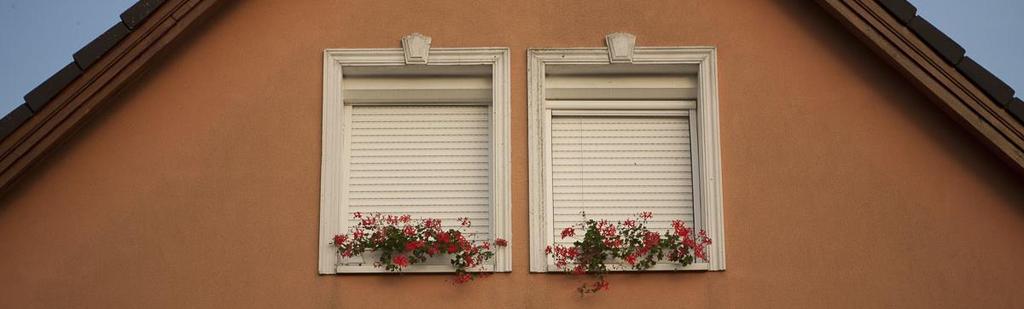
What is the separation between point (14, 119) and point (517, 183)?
121 inches

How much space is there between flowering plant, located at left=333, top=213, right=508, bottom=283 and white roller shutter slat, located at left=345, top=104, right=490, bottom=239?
13.9 inches

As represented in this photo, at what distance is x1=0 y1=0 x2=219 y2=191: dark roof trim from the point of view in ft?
36.2

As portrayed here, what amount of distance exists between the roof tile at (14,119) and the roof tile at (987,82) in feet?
18.4

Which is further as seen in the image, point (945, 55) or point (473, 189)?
point (473, 189)

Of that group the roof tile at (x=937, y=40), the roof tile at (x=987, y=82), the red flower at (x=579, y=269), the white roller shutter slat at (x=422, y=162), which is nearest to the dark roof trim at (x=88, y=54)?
the white roller shutter slat at (x=422, y=162)

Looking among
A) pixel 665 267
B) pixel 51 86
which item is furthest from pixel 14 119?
pixel 665 267

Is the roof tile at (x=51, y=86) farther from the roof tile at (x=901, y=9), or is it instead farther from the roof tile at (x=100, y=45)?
the roof tile at (x=901, y=9)

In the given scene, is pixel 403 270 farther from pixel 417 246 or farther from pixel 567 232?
pixel 567 232

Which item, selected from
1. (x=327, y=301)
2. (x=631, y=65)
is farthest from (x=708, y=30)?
(x=327, y=301)

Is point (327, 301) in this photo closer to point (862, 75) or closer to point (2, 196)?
point (2, 196)

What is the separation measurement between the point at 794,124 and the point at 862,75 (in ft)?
1.81

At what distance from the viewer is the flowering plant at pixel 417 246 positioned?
1125 centimetres

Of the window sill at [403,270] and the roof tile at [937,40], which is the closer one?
the roof tile at [937,40]

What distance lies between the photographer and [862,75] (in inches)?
457
